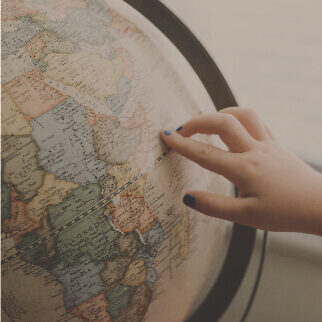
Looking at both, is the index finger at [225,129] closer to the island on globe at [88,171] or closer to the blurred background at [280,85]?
the island on globe at [88,171]

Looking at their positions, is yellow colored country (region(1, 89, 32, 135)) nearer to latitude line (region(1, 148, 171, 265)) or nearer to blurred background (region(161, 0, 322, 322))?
latitude line (region(1, 148, 171, 265))

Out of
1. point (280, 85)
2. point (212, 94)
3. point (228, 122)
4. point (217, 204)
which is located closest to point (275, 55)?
point (280, 85)

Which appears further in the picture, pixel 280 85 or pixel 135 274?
pixel 280 85

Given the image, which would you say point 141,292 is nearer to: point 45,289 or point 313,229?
point 45,289

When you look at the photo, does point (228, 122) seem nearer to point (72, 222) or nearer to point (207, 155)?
point (207, 155)

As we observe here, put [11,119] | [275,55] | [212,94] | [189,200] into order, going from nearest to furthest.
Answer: [11,119] → [189,200] → [212,94] → [275,55]

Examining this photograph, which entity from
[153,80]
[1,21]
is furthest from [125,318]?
[1,21]

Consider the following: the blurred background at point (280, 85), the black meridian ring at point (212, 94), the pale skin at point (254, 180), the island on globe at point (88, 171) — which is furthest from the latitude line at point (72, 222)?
the blurred background at point (280, 85)
